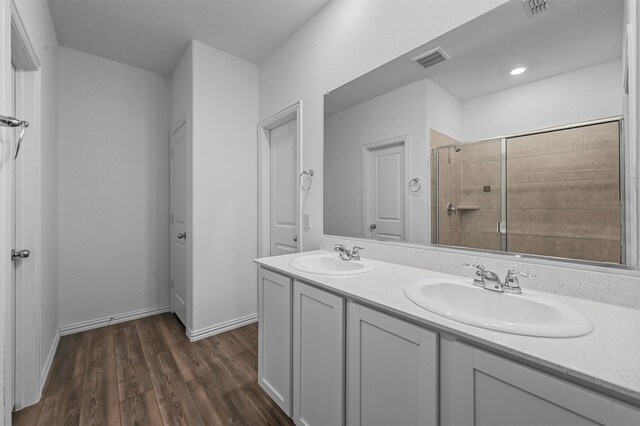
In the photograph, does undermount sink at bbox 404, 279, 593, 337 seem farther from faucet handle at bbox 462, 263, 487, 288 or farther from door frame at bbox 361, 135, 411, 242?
door frame at bbox 361, 135, 411, 242

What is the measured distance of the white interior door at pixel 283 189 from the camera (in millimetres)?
2568

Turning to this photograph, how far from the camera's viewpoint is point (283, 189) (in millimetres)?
2703

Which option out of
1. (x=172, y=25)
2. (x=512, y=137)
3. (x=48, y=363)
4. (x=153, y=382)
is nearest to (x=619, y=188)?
(x=512, y=137)

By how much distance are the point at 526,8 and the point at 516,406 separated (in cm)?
144

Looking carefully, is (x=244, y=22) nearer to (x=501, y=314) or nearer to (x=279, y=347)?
(x=279, y=347)

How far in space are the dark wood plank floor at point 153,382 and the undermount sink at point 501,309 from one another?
1.10m

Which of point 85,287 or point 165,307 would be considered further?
point 165,307

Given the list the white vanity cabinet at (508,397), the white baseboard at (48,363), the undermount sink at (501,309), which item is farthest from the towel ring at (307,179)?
the white baseboard at (48,363)

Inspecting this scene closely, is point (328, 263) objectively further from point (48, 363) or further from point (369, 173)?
point (48, 363)

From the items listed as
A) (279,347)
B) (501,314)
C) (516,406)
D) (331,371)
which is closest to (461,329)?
(516,406)

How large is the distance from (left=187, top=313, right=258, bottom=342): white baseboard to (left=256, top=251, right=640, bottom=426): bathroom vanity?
1.14 meters

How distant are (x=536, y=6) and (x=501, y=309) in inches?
47.6

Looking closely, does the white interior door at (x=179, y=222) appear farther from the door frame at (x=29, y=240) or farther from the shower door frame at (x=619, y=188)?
the shower door frame at (x=619, y=188)

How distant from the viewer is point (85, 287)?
2.66 metres
